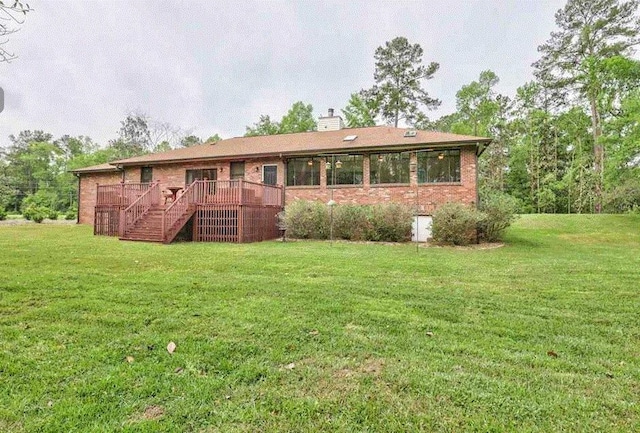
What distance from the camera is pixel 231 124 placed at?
37.6m

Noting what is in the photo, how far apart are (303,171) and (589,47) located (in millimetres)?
22017

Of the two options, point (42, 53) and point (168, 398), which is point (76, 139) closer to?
point (42, 53)

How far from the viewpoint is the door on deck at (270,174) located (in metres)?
15.3

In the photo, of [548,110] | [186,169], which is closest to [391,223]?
[186,169]

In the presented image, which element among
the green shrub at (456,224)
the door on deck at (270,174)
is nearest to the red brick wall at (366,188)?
the door on deck at (270,174)

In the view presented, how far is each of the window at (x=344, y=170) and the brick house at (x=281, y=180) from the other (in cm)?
4

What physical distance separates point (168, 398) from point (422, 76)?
31840 millimetres

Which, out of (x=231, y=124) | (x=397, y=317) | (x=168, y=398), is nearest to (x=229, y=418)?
(x=168, y=398)

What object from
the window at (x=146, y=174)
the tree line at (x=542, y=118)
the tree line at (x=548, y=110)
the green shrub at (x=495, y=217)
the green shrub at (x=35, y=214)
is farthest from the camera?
the green shrub at (x=35, y=214)

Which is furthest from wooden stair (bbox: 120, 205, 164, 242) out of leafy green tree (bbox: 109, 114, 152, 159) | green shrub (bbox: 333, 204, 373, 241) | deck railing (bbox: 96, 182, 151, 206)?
leafy green tree (bbox: 109, 114, 152, 159)

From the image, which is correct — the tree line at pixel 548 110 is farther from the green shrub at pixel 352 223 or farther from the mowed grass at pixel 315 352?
the mowed grass at pixel 315 352

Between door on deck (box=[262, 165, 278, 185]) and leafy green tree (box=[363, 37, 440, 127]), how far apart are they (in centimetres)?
1810

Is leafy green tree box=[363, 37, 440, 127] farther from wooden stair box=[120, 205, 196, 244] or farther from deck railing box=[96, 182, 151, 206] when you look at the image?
wooden stair box=[120, 205, 196, 244]

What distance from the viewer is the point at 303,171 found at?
15.0m
